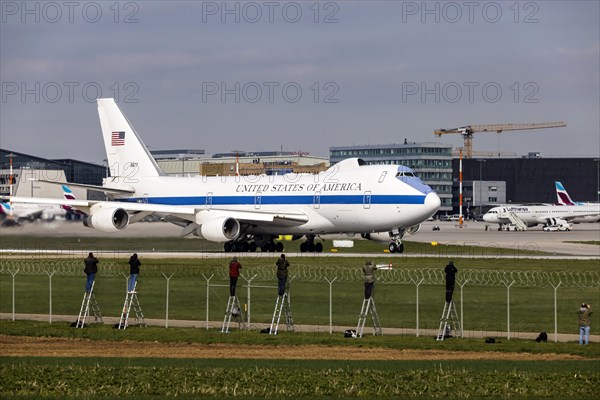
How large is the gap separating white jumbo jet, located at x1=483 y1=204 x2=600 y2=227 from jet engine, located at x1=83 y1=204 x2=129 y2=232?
86.8 m

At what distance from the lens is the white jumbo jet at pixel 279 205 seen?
7156cm

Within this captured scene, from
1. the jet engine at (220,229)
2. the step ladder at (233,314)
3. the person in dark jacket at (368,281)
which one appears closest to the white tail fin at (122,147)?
the jet engine at (220,229)

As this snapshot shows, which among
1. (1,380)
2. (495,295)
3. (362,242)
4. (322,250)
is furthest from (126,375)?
(362,242)

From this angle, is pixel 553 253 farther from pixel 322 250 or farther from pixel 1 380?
pixel 1 380

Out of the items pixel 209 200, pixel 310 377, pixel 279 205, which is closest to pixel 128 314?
pixel 310 377

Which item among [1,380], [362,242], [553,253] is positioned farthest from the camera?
[362,242]

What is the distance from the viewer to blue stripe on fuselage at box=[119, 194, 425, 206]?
232 ft

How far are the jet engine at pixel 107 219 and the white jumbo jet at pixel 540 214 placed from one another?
86.8 m

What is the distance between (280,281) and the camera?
131 feet

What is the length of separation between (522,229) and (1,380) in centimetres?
12858

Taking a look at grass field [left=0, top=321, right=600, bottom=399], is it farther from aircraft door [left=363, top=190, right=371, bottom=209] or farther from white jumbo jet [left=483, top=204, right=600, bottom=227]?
white jumbo jet [left=483, top=204, right=600, bottom=227]

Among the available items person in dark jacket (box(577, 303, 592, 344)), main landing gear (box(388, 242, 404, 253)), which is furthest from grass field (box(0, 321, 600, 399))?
main landing gear (box(388, 242, 404, 253))

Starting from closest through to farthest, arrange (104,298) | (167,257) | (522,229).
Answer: (104,298) → (167,257) → (522,229)

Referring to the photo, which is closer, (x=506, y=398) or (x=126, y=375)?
(x=506, y=398)
